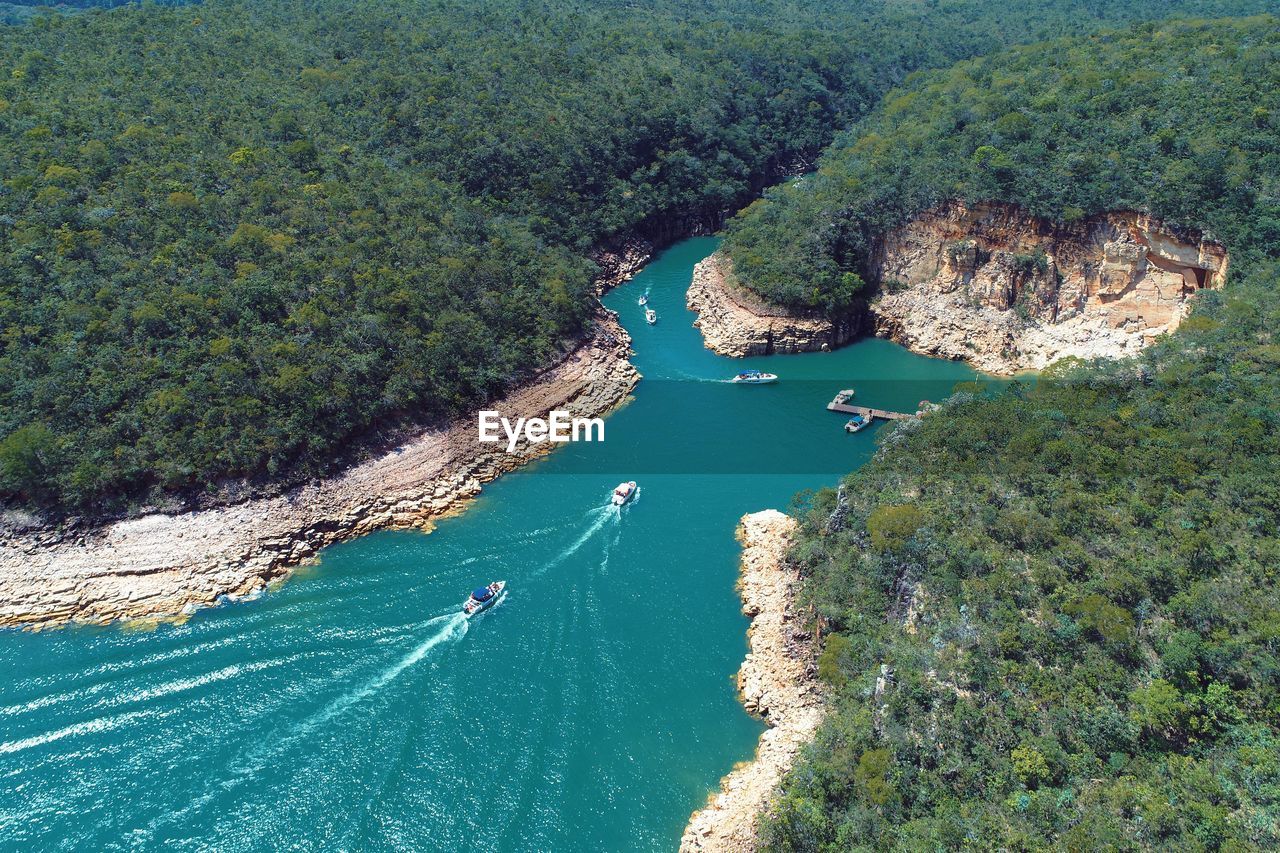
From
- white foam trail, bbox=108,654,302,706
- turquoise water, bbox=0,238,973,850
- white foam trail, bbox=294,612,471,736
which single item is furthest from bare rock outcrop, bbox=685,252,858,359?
white foam trail, bbox=108,654,302,706

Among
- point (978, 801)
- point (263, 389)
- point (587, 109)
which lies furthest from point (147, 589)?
point (587, 109)

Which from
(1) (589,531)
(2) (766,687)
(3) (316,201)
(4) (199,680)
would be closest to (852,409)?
(1) (589,531)

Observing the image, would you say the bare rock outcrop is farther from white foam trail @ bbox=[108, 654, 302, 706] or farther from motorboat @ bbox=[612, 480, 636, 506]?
white foam trail @ bbox=[108, 654, 302, 706]

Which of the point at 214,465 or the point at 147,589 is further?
the point at 214,465

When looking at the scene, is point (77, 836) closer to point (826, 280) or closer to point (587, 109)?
point (826, 280)

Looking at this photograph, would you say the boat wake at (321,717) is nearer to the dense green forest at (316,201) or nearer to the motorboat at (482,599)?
the motorboat at (482,599)

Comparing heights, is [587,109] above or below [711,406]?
above

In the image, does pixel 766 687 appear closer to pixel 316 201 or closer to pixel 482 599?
pixel 482 599
